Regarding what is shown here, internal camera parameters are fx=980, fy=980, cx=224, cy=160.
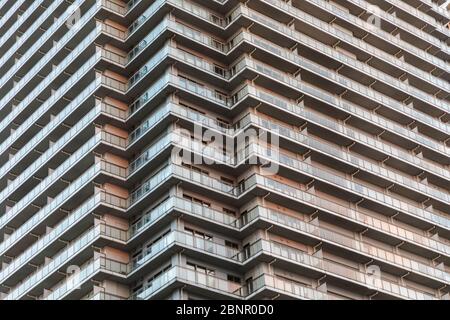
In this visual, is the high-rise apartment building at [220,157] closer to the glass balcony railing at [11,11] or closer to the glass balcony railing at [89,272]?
the glass balcony railing at [89,272]

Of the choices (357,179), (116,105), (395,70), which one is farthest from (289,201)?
(395,70)

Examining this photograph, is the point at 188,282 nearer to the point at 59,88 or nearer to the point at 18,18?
the point at 59,88

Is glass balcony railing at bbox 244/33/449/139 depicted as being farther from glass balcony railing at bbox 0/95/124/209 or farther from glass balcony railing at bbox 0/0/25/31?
glass balcony railing at bbox 0/0/25/31

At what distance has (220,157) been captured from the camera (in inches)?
2916

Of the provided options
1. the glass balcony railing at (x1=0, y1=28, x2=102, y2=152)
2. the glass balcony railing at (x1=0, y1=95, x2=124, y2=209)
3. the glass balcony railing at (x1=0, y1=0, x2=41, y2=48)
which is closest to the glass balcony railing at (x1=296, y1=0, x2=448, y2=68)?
the glass balcony railing at (x1=0, y1=28, x2=102, y2=152)

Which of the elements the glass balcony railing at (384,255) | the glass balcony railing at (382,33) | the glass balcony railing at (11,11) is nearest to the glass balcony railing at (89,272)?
the glass balcony railing at (384,255)

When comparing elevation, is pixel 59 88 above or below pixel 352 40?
below

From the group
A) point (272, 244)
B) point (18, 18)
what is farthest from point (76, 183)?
point (18, 18)

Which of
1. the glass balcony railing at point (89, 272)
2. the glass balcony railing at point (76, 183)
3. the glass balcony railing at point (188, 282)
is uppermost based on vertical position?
the glass balcony railing at point (76, 183)

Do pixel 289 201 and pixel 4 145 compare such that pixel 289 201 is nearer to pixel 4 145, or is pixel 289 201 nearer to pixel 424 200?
pixel 424 200

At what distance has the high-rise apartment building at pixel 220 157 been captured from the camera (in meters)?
71.1

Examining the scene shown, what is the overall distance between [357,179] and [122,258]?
72.1 feet

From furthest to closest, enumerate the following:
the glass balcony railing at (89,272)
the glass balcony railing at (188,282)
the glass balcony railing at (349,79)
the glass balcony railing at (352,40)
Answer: the glass balcony railing at (352,40) < the glass balcony railing at (349,79) < the glass balcony railing at (89,272) < the glass balcony railing at (188,282)

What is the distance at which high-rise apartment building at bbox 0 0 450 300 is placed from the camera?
233ft
